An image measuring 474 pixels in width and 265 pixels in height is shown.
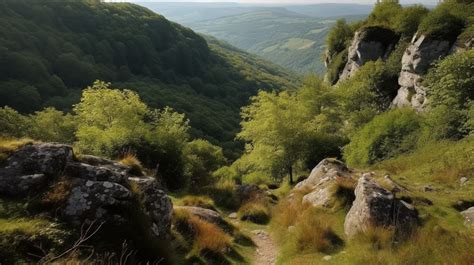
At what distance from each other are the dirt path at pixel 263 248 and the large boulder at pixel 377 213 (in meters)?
2.68

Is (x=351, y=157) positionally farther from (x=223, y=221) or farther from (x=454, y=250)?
(x=454, y=250)

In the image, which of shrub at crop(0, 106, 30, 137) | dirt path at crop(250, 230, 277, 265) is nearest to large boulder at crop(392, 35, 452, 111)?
dirt path at crop(250, 230, 277, 265)

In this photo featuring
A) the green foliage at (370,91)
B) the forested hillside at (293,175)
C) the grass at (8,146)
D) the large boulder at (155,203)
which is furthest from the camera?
the green foliage at (370,91)

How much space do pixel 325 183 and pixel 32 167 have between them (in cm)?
1254

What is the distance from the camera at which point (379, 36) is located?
57312 mm

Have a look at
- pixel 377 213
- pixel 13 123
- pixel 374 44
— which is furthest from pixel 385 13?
pixel 13 123

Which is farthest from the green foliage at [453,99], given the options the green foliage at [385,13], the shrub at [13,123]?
the shrub at [13,123]

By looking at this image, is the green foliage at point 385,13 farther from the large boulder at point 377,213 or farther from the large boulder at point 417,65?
the large boulder at point 377,213

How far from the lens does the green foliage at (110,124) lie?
27.3 meters

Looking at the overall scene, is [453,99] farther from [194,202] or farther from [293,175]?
[194,202]

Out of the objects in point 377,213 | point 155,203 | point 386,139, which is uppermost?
point 155,203

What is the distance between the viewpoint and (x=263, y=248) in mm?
13484

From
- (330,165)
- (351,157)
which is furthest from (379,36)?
Answer: (330,165)

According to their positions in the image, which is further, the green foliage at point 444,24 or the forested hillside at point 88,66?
the forested hillside at point 88,66
